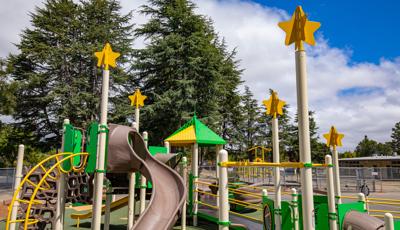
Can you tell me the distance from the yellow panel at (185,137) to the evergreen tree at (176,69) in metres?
9.84

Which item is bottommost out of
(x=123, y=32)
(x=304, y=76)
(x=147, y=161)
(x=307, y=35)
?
(x=147, y=161)

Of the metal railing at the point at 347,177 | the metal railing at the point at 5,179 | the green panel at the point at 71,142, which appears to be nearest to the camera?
the green panel at the point at 71,142

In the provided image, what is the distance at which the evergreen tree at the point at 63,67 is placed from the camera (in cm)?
2464

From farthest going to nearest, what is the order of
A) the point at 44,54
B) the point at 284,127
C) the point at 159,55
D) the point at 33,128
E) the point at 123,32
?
the point at 284,127, the point at 123,32, the point at 33,128, the point at 44,54, the point at 159,55

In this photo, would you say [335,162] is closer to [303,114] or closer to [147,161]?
[303,114]

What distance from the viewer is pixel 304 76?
3615mm

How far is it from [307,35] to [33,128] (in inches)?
1095

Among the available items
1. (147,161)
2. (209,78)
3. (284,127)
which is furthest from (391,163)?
(147,161)

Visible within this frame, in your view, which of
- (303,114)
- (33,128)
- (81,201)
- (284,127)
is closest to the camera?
(303,114)

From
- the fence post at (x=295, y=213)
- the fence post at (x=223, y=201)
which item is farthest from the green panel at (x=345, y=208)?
the fence post at (x=223, y=201)

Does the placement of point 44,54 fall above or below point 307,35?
above

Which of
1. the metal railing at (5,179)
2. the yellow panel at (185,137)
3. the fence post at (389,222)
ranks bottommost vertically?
the metal railing at (5,179)

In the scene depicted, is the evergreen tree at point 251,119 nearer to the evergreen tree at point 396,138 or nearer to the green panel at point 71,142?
the green panel at point 71,142

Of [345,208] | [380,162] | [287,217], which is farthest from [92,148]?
[380,162]
